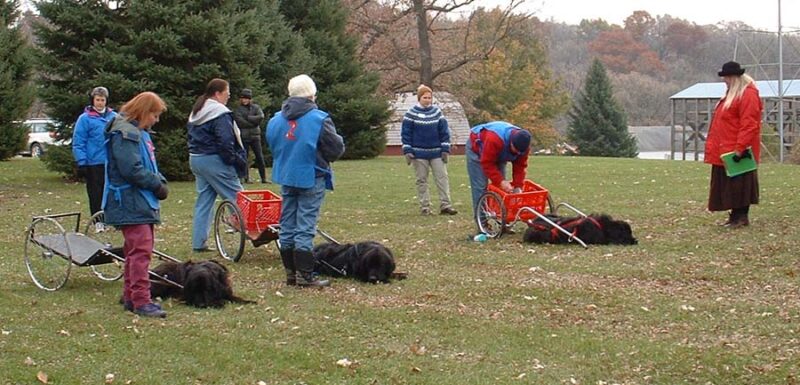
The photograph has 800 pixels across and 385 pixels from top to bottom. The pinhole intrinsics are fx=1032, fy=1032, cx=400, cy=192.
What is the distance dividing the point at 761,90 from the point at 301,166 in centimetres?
4543

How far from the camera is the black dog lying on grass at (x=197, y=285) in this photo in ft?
27.3

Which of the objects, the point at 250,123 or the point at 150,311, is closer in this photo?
the point at 150,311

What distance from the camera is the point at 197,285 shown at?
27.3ft

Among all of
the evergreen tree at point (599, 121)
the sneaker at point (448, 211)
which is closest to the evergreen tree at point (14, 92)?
the sneaker at point (448, 211)

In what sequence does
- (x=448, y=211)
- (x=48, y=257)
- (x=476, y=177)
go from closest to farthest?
(x=48, y=257), (x=476, y=177), (x=448, y=211)

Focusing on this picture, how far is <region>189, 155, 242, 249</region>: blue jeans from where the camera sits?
442 inches

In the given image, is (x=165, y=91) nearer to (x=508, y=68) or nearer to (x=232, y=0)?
(x=232, y=0)

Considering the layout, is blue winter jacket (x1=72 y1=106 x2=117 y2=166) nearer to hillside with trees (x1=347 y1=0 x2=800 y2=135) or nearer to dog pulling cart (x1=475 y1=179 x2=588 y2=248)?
dog pulling cart (x1=475 y1=179 x2=588 y2=248)

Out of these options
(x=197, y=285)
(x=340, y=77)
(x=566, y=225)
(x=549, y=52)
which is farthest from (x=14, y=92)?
(x=549, y=52)

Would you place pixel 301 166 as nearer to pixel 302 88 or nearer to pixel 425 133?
pixel 302 88

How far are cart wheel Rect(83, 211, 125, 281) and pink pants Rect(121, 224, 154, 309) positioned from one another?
561mm

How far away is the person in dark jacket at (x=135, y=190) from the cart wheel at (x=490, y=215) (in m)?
4.89

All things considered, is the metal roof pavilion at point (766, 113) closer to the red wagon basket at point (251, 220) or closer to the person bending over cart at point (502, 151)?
the person bending over cart at point (502, 151)

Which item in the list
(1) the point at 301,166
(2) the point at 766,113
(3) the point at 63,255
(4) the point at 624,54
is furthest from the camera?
(4) the point at 624,54
